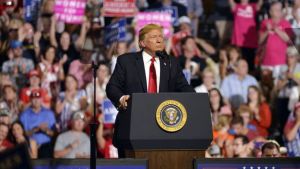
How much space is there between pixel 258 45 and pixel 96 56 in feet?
10.0

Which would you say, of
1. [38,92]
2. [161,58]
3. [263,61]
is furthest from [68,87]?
[161,58]

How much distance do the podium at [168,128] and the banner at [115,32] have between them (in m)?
5.92

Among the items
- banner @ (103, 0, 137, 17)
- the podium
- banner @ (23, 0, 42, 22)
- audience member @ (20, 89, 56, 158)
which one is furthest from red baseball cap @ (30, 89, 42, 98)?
the podium

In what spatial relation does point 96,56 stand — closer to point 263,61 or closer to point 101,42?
point 101,42

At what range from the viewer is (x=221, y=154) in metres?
15.0

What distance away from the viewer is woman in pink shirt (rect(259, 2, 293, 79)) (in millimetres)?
17500

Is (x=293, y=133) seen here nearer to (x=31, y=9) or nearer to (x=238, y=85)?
(x=238, y=85)

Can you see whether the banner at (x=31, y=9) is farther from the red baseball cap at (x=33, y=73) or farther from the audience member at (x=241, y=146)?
the audience member at (x=241, y=146)

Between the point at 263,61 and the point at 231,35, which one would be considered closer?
the point at 263,61

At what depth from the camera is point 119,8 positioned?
54.3 feet

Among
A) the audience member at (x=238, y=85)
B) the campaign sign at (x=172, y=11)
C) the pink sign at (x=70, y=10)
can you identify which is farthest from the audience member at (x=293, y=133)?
the pink sign at (x=70, y=10)

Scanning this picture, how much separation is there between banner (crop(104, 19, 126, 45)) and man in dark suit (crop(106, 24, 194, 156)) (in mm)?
5219

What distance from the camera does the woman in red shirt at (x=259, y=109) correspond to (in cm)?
1627

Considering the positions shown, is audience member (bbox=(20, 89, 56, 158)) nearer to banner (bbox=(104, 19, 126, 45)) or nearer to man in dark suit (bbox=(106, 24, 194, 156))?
banner (bbox=(104, 19, 126, 45))
